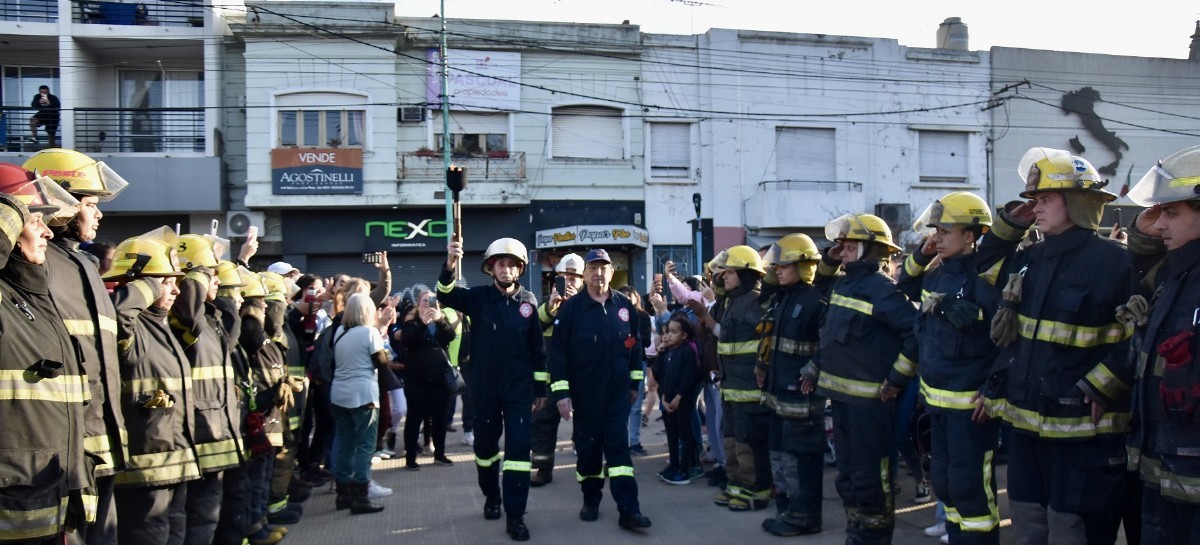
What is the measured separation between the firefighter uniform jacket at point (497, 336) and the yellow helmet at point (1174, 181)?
4536 mm

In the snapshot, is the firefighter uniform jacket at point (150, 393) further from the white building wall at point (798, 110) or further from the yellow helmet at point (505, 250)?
the white building wall at point (798, 110)

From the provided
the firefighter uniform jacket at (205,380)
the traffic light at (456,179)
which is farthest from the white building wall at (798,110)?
the firefighter uniform jacket at (205,380)

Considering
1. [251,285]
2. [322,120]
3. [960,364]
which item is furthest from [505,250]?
[322,120]

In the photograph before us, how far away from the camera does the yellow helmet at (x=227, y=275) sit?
20.6 ft

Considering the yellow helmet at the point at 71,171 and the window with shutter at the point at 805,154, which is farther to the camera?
the window with shutter at the point at 805,154

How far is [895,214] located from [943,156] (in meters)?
2.69

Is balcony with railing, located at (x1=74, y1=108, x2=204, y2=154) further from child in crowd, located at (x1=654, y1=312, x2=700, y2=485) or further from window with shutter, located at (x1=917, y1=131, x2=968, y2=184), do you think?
window with shutter, located at (x1=917, y1=131, x2=968, y2=184)

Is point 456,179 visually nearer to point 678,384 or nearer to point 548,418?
point 548,418

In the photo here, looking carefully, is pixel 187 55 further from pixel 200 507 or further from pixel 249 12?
pixel 200 507

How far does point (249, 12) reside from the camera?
862 inches

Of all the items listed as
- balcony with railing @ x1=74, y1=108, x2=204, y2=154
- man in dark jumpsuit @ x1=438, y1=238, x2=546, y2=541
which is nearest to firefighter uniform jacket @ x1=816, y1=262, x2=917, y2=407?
man in dark jumpsuit @ x1=438, y1=238, x2=546, y2=541

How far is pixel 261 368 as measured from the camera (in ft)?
22.4

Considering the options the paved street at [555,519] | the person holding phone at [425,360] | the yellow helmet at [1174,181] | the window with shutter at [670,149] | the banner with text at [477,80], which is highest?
the banner with text at [477,80]

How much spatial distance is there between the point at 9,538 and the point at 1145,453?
461cm
